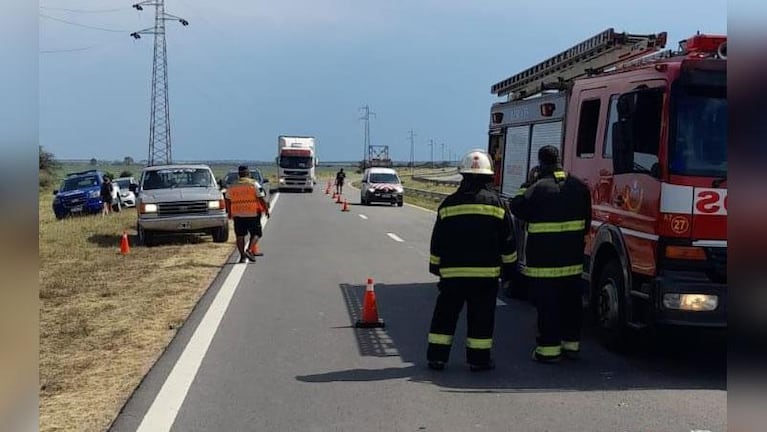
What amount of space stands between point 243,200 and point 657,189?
9709mm

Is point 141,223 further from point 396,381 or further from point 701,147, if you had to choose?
point 701,147

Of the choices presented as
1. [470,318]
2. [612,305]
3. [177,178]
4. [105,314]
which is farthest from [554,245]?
[177,178]

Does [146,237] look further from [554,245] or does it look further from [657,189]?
[657,189]

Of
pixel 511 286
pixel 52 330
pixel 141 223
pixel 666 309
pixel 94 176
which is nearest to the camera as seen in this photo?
pixel 666 309

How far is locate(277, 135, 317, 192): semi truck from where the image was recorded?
53.3 meters

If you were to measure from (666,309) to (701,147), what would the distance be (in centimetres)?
140

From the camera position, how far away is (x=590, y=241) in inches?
340

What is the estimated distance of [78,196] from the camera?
105 feet

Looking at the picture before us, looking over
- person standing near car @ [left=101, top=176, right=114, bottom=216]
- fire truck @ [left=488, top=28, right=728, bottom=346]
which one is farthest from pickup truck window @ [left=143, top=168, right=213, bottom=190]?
fire truck @ [left=488, top=28, right=728, bottom=346]

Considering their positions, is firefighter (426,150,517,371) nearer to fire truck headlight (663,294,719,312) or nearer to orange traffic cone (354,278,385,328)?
fire truck headlight (663,294,719,312)

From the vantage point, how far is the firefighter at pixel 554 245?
296 inches

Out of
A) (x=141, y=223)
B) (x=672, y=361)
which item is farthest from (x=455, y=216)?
(x=141, y=223)

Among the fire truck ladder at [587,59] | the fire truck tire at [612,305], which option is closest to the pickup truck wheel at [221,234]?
the fire truck ladder at [587,59]

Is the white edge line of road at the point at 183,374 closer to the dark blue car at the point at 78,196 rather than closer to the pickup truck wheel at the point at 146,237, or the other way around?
the pickup truck wheel at the point at 146,237
